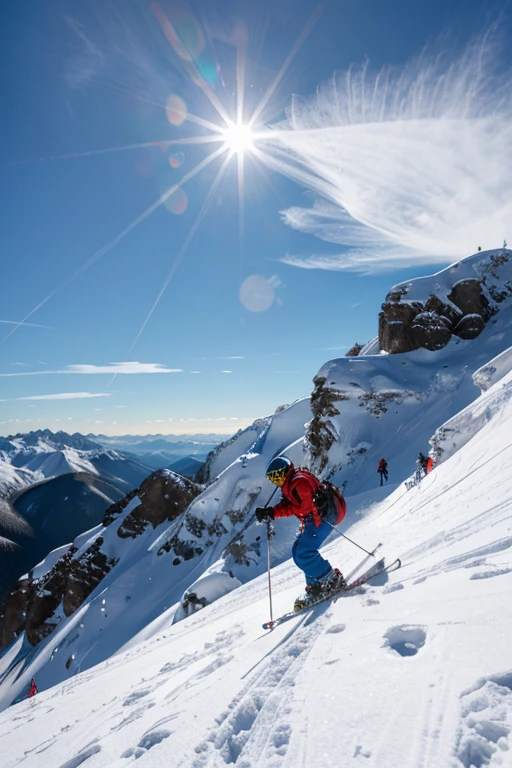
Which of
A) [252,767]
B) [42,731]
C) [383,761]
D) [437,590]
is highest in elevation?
[437,590]

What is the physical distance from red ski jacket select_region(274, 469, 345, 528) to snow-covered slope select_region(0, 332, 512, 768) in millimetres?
1257

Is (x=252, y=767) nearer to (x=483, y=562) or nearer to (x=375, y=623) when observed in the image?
(x=375, y=623)

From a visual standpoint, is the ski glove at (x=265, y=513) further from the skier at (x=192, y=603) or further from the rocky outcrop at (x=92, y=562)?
the rocky outcrop at (x=92, y=562)

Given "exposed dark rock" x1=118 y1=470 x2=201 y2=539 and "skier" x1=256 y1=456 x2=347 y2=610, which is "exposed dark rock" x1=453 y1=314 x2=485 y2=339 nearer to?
"skier" x1=256 y1=456 x2=347 y2=610

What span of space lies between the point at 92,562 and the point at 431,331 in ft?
181

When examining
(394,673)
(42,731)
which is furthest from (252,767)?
(42,731)

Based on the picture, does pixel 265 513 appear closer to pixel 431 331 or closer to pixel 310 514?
pixel 310 514

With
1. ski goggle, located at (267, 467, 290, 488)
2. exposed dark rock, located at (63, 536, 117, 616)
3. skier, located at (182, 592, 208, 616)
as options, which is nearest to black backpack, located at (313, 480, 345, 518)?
ski goggle, located at (267, 467, 290, 488)

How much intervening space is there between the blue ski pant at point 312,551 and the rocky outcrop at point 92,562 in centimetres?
5476

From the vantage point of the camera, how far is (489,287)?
4194 centimetres

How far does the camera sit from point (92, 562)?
5491 cm

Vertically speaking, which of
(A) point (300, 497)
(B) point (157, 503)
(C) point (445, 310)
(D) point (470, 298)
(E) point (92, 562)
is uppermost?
(D) point (470, 298)

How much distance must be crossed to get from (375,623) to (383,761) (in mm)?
1828

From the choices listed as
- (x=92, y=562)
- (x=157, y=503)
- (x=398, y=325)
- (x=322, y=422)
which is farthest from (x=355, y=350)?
(x=92, y=562)
